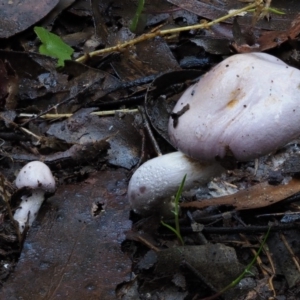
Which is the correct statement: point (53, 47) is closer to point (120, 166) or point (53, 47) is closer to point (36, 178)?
point (120, 166)

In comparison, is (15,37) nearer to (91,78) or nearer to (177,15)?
(91,78)

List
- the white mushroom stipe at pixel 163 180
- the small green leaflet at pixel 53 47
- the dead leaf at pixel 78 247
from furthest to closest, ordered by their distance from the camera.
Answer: the small green leaflet at pixel 53 47, the white mushroom stipe at pixel 163 180, the dead leaf at pixel 78 247

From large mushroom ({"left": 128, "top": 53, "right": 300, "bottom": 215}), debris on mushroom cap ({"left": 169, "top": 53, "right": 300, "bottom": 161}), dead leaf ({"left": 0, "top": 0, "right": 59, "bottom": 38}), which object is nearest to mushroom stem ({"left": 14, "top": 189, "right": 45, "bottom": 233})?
large mushroom ({"left": 128, "top": 53, "right": 300, "bottom": 215})

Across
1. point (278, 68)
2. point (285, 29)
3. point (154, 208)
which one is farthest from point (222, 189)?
point (285, 29)

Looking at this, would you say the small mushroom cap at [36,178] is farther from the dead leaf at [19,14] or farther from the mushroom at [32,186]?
the dead leaf at [19,14]

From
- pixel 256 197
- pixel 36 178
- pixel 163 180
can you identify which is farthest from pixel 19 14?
pixel 256 197

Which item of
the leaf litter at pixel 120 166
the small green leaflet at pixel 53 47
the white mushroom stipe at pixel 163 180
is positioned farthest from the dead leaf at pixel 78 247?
the small green leaflet at pixel 53 47

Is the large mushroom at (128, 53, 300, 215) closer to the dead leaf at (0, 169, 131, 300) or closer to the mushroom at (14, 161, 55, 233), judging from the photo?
the dead leaf at (0, 169, 131, 300)
